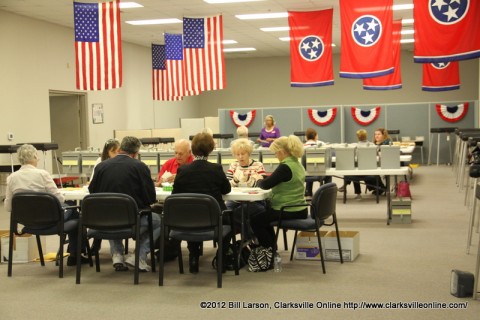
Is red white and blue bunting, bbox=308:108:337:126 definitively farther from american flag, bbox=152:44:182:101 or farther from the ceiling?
american flag, bbox=152:44:182:101

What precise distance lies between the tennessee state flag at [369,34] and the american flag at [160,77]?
6.18 meters

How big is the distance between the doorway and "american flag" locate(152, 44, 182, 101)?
5.72 ft

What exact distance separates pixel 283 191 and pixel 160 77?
1066cm

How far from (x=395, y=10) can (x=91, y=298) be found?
11485 mm

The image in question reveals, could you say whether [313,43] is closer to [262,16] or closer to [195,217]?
[262,16]

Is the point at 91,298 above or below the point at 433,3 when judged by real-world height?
below

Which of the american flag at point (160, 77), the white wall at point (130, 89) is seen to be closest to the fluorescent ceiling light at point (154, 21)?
the american flag at point (160, 77)

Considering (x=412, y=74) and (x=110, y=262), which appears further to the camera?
(x=412, y=74)

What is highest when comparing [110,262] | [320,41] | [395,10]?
[395,10]

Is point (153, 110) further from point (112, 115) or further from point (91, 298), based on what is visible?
point (91, 298)

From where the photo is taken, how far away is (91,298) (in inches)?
210

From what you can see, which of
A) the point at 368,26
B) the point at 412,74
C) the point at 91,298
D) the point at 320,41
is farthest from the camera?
the point at 412,74

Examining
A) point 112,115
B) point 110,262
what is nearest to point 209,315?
point 110,262

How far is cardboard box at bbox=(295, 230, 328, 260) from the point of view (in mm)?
6504
